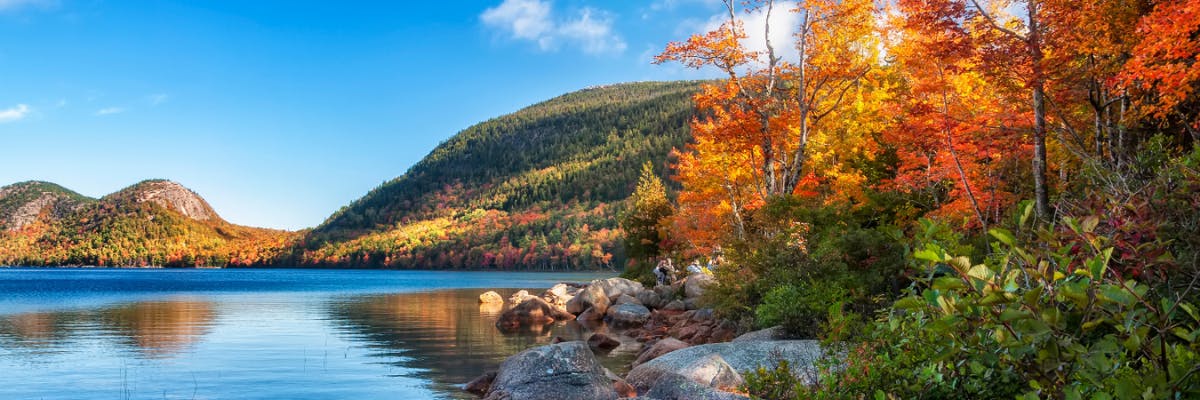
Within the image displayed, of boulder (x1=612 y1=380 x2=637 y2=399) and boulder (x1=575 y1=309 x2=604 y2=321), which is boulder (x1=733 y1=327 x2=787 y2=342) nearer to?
boulder (x1=612 y1=380 x2=637 y2=399)

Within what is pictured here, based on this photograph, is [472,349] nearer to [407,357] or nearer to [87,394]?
[407,357]

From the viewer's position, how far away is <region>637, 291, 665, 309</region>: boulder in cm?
3653

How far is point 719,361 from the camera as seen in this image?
12.7m

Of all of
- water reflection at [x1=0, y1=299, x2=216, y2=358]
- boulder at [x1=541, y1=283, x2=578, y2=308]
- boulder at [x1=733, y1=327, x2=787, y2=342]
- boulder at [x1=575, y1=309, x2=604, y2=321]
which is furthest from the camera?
boulder at [x1=541, y1=283, x2=578, y2=308]

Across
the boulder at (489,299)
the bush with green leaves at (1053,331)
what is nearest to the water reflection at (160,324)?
the boulder at (489,299)

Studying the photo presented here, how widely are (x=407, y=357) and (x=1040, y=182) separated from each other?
17007 millimetres

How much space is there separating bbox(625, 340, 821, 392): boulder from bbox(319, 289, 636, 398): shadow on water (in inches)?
178

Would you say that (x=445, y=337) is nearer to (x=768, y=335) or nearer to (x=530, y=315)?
(x=530, y=315)

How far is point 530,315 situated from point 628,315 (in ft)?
16.1

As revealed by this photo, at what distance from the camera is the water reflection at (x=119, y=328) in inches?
1000

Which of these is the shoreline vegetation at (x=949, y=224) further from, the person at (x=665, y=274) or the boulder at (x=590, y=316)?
the person at (x=665, y=274)

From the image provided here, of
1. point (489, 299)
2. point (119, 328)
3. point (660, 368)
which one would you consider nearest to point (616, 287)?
point (489, 299)

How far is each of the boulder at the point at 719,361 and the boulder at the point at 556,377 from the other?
916 millimetres

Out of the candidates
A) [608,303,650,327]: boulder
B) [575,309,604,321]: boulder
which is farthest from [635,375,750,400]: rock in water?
[575,309,604,321]: boulder
